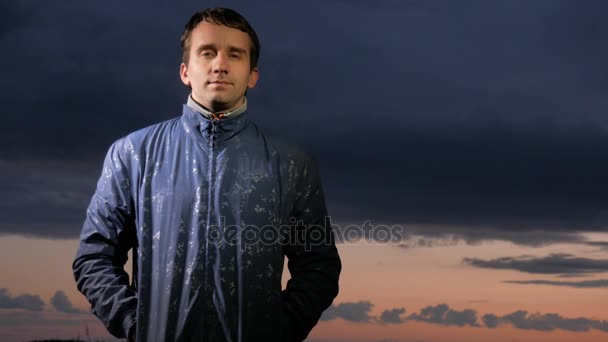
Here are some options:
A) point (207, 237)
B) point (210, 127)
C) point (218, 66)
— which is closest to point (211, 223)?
point (207, 237)

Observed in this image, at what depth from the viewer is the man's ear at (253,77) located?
547cm

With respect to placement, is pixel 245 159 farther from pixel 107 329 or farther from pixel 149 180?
pixel 107 329

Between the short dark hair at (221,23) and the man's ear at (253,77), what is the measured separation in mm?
29

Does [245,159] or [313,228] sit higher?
[245,159]

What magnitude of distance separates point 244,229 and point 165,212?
44cm

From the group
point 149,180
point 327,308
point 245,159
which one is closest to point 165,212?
point 149,180

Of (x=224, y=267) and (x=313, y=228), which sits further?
(x=313, y=228)

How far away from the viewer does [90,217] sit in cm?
534

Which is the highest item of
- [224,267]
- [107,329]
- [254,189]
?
[254,189]

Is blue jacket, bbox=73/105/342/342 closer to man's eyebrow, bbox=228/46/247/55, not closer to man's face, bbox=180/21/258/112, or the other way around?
man's face, bbox=180/21/258/112

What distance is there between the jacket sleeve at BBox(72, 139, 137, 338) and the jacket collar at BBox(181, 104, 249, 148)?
17.3 inches

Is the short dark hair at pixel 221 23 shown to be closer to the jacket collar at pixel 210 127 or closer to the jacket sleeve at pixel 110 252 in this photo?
the jacket collar at pixel 210 127

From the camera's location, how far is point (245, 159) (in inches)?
211

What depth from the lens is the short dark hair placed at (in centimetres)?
539
